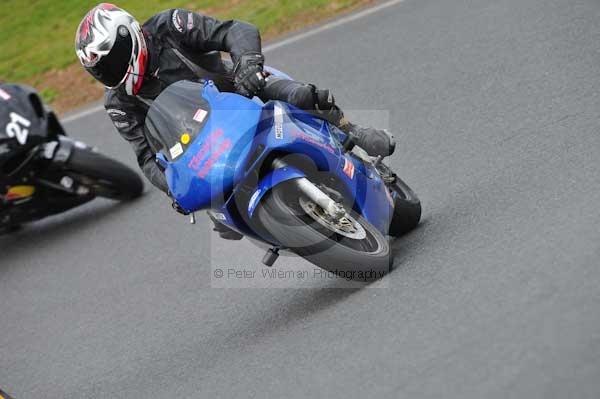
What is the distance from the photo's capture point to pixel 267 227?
15.8 ft

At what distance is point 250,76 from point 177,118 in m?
0.50

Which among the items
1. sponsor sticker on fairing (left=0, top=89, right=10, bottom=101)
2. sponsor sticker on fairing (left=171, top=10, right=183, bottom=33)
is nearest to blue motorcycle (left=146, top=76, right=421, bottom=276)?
sponsor sticker on fairing (left=171, top=10, right=183, bottom=33)

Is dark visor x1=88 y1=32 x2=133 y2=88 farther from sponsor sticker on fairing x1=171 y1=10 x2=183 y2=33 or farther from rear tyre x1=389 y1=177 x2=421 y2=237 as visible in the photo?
rear tyre x1=389 y1=177 x2=421 y2=237

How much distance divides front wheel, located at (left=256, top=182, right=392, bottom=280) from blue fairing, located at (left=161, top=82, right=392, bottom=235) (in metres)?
0.08

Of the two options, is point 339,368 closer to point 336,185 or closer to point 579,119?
point 336,185

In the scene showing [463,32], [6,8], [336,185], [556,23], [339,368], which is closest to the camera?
[339,368]

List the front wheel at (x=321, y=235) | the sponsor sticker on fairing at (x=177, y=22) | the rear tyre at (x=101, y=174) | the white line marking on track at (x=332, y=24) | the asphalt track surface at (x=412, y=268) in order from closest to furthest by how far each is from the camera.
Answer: the asphalt track surface at (x=412, y=268) < the front wheel at (x=321, y=235) < the sponsor sticker on fairing at (x=177, y=22) < the rear tyre at (x=101, y=174) < the white line marking on track at (x=332, y=24)

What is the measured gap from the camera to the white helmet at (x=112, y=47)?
545 cm

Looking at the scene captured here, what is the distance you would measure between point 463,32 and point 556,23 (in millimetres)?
875

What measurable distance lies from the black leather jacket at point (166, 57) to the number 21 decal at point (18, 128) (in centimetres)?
225

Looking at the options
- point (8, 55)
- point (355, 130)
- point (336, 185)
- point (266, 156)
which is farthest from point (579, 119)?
point (8, 55)

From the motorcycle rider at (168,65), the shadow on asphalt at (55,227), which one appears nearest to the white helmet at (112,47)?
the motorcycle rider at (168,65)

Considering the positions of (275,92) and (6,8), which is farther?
(6,8)

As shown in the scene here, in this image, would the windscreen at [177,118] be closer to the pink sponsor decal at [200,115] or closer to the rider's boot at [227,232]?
the pink sponsor decal at [200,115]
